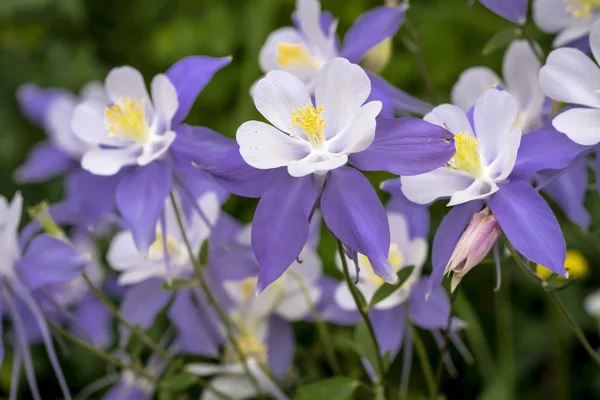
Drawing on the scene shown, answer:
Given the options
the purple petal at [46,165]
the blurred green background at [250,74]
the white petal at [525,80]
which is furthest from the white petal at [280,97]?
the purple petal at [46,165]

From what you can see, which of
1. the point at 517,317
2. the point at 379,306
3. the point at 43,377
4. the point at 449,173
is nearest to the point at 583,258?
the point at 517,317

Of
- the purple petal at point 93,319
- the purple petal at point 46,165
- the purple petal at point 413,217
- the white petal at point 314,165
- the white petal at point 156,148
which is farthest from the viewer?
the purple petal at point 46,165

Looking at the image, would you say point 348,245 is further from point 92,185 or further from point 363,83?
point 92,185

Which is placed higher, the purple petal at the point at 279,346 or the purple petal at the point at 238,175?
the purple petal at the point at 238,175

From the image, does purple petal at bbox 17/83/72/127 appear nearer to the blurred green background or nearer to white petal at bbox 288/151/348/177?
the blurred green background

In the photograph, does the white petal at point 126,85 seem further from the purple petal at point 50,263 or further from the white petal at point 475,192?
the white petal at point 475,192

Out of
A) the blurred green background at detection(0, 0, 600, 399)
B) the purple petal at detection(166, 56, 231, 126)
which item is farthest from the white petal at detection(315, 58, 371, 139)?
the blurred green background at detection(0, 0, 600, 399)

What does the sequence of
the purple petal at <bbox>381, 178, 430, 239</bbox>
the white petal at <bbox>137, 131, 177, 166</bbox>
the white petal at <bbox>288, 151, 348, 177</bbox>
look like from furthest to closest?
the purple petal at <bbox>381, 178, 430, 239</bbox> < the white petal at <bbox>137, 131, 177, 166</bbox> < the white petal at <bbox>288, 151, 348, 177</bbox>
